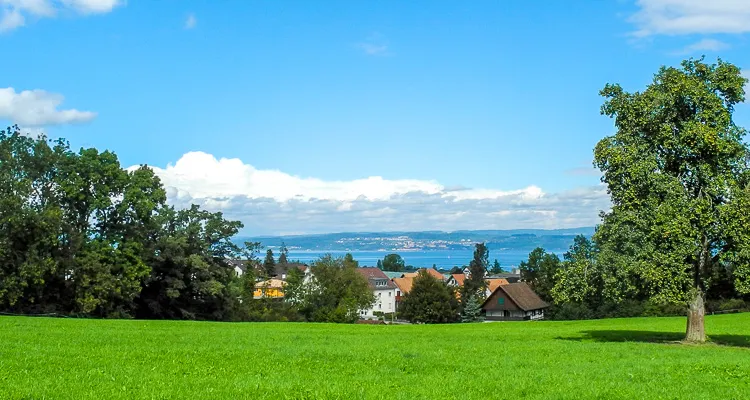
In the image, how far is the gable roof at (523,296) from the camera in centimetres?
10094

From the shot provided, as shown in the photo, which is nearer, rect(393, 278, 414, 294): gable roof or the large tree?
the large tree

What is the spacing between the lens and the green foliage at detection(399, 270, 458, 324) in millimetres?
92625

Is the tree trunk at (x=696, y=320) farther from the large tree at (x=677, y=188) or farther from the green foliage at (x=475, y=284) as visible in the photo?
the green foliage at (x=475, y=284)

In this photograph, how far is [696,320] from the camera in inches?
975

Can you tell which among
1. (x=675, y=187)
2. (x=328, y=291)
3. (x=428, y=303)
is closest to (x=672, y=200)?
(x=675, y=187)

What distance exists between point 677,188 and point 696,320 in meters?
5.56

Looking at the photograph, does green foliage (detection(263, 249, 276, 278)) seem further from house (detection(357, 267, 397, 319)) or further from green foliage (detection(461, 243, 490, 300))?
green foliage (detection(461, 243, 490, 300))

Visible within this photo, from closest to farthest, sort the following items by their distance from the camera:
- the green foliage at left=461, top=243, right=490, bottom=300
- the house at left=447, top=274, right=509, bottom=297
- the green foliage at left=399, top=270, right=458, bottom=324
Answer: the green foliage at left=399, top=270, right=458, bottom=324
the green foliage at left=461, top=243, right=490, bottom=300
the house at left=447, top=274, right=509, bottom=297

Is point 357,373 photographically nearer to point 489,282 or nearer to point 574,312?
point 574,312

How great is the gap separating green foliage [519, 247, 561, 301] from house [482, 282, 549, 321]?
2205 millimetres

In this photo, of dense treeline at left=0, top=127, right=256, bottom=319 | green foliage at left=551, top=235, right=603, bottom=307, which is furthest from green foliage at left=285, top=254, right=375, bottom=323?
green foliage at left=551, top=235, right=603, bottom=307

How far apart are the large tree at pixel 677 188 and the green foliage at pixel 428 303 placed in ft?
225

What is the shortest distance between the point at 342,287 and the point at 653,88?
63325mm

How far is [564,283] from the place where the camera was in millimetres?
25000
